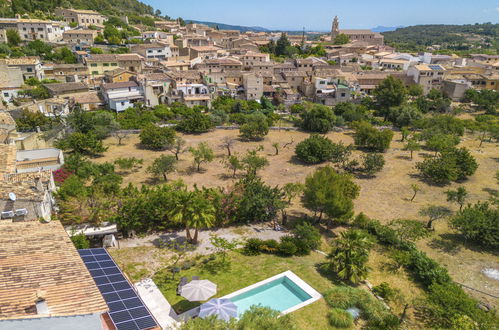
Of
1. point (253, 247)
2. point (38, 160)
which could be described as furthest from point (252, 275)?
point (38, 160)

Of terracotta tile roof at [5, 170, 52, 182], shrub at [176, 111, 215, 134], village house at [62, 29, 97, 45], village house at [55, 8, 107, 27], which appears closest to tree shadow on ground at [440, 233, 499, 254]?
terracotta tile roof at [5, 170, 52, 182]

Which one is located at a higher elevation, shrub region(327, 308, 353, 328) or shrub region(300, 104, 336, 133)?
shrub region(300, 104, 336, 133)

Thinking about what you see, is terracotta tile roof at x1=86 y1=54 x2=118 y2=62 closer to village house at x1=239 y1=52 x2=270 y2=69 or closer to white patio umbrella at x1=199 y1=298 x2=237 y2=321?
village house at x1=239 y1=52 x2=270 y2=69

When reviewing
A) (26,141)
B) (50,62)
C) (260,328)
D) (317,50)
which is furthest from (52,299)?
(317,50)

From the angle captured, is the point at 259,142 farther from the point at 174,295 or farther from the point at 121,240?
the point at 174,295

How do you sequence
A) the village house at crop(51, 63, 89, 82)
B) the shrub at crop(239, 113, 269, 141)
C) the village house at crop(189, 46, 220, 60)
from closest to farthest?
the shrub at crop(239, 113, 269, 141) → the village house at crop(51, 63, 89, 82) → the village house at crop(189, 46, 220, 60)

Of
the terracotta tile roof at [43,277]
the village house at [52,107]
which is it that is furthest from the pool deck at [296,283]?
the village house at [52,107]

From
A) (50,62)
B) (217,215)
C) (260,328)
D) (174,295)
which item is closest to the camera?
(260,328)

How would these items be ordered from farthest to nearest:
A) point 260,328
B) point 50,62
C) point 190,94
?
point 50,62
point 190,94
point 260,328
